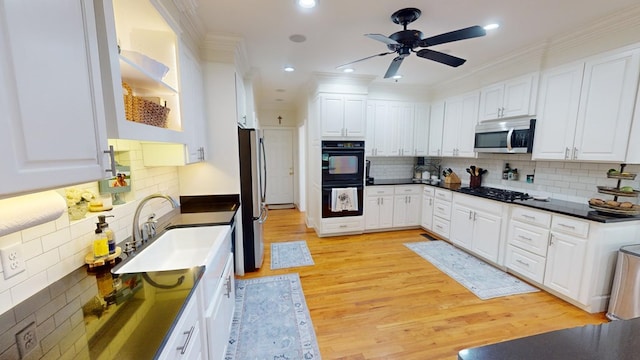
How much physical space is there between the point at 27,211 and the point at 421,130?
499cm

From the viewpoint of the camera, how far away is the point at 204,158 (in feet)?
8.68

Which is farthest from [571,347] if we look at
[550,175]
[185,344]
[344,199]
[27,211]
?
[344,199]

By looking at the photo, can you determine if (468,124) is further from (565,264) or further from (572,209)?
(565,264)

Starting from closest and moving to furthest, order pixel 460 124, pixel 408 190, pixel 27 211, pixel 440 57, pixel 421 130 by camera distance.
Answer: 1. pixel 27 211
2. pixel 440 57
3. pixel 460 124
4. pixel 408 190
5. pixel 421 130

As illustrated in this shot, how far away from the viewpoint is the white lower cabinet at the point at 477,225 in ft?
10.3

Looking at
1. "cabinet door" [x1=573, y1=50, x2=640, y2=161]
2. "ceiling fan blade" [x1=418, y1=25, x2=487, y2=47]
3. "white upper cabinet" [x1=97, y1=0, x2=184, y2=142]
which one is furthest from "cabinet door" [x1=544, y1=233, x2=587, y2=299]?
"white upper cabinet" [x1=97, y1=0, x2=184, y2=142]

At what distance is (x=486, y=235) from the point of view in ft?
10.7

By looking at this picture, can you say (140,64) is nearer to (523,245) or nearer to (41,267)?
(41,267)

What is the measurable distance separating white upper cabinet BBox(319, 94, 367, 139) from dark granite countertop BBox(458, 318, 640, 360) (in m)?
3.54

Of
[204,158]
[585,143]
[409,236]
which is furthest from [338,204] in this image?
[585,143]

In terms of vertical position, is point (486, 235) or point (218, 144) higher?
point (218, 144)

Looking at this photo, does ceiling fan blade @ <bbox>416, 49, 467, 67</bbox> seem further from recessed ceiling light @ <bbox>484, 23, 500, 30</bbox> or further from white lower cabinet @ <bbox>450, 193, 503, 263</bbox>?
white lower cabinet @ <bbox>450, 193, 503, 263</bbox>

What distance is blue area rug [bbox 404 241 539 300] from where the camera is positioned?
271 cm

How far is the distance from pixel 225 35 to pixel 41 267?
2397 mm
